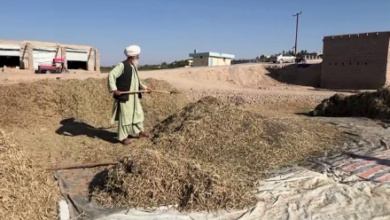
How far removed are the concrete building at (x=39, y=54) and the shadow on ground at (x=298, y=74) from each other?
14771 millimetres

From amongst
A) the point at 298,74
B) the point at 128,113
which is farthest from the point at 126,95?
the point at 298,74

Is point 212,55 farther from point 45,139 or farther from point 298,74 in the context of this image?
point 45,139

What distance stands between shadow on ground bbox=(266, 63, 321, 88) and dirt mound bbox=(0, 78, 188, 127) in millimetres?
19033

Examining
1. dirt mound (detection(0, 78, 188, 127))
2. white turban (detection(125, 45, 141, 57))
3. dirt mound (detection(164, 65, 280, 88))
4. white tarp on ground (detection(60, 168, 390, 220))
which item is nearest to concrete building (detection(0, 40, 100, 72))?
dirt mound (detection(164, 65, 280, 88))

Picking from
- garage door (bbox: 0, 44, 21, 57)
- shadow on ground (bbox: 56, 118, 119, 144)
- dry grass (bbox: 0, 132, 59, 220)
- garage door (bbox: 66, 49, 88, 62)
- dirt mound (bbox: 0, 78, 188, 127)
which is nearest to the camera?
dry grass (bbox: 0, 132, 59, 220)

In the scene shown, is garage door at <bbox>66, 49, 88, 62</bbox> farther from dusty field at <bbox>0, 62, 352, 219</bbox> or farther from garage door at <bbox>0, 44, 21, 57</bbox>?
dusty field at <bbox>0, 62, 352, 219</bbox>

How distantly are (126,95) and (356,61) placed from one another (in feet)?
65.4

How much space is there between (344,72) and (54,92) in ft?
65.1

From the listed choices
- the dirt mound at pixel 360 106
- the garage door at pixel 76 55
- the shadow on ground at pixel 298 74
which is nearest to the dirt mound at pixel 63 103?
the dirt mound at pixel 360 106

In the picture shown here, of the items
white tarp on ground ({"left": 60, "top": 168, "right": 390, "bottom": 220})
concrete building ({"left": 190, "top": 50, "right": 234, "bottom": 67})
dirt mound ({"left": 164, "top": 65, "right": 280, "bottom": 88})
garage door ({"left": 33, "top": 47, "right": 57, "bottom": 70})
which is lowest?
white tarp on ground ({"left": 60, "top": 168, "right": 390, "bottom": 220})

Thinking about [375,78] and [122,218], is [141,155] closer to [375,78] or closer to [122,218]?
[122,218]

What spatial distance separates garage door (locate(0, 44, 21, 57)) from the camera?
2277 centimetres

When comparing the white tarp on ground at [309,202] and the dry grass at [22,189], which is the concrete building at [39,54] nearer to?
the dry grass at [22,189]

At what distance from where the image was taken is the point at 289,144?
4355 mm
